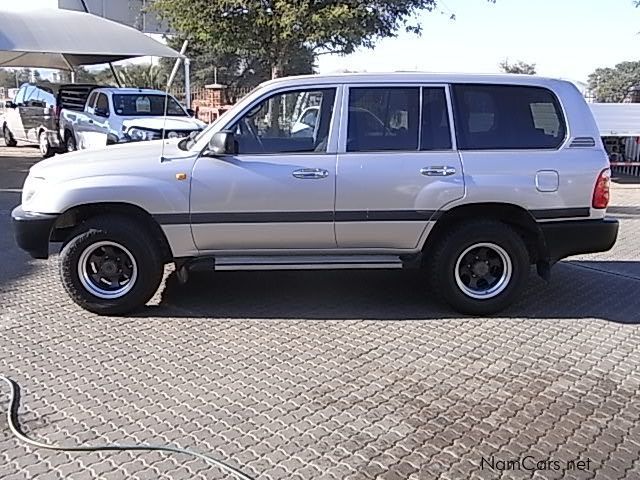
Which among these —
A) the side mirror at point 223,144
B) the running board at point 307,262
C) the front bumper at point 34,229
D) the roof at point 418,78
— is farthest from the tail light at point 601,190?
the front bumper at point 34,229

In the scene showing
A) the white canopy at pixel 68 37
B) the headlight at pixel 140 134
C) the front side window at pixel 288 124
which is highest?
the white canopy at pixel 68 37

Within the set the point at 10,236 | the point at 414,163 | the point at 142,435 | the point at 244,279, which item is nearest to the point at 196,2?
the point at 10,236

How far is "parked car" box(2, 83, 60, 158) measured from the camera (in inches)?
716

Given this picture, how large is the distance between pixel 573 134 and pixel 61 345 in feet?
13.9

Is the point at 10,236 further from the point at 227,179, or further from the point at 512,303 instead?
the point at 512,303

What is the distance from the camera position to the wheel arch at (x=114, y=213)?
5.31m

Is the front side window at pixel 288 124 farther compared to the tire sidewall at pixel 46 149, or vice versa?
the tire sidewall at pixel 46 149

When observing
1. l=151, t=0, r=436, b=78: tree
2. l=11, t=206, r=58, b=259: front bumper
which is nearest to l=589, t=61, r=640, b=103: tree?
l=151, t=0, r=436, b=78: tree

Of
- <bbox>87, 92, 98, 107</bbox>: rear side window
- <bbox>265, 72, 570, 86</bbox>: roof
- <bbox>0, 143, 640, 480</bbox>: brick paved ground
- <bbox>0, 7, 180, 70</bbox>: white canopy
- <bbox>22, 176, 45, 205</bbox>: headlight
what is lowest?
<bbox>0, 143, 640, 480</bbox>: brick paved ground

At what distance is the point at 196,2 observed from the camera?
1759 centimetres

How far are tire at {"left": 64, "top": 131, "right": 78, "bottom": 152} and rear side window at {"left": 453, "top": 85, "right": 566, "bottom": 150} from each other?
13.0 metres

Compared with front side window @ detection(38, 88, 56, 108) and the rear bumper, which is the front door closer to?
the rear bumper

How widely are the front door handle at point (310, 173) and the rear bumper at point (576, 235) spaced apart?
1.80 metres

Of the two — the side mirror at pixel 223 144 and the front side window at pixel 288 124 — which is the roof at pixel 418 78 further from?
the side mirror at pixel 223 144
